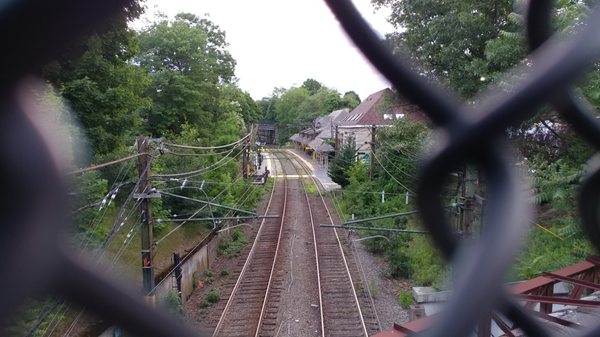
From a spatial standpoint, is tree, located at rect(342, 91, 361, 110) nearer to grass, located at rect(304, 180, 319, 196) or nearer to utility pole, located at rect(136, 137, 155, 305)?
grass, located at rect(304, 180, 319, 196)

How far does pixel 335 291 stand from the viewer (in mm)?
11203

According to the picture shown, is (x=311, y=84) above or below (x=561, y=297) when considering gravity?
above

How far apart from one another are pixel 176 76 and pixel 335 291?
14.1m

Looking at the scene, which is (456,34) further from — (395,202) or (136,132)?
(136,132)

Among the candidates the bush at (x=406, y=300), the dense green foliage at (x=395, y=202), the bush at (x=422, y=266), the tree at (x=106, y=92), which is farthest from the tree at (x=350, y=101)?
the bush at (x=406, y=300)

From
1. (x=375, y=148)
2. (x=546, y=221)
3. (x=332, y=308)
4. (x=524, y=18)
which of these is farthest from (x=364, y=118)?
(x=524, y=18)

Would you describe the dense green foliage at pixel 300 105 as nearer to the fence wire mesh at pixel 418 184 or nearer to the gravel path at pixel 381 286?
the gravel path at pixel 381 286

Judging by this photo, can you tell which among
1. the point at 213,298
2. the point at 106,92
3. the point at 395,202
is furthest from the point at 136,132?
the point at 213,298

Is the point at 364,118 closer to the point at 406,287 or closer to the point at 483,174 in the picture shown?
the point at 406,287

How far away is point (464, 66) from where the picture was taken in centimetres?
1138

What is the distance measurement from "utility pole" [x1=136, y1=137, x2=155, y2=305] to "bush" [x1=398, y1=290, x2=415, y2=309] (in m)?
5.55

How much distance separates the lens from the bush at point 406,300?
10.2 meters

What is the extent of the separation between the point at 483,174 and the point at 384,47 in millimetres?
215

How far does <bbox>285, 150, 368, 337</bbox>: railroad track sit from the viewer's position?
30.2 ft
